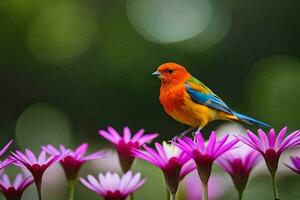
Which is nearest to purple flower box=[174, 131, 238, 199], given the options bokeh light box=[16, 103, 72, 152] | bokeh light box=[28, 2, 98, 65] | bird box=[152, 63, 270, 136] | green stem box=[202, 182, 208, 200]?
green stem box=[202, 182, 208, 200]

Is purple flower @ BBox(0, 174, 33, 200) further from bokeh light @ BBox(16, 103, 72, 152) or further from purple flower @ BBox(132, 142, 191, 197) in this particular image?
bokeh light @ BBox(16, 103, 72, 152)

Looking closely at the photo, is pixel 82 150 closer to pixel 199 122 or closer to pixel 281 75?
pixel 199 122

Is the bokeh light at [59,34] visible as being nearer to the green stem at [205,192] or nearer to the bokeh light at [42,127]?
the bokeh light at [42,127]

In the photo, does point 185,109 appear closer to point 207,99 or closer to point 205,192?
point 207,99

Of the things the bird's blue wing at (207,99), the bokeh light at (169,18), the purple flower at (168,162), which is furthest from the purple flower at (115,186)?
the bokeh light at (169,18)

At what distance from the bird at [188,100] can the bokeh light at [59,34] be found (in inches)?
163

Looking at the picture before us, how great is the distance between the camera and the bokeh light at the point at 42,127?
3439 millimetres

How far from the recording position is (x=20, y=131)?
3.82 meters

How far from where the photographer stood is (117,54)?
4.78m

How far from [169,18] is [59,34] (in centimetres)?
105

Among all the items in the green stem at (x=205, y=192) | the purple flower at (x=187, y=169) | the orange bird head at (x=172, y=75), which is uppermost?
the orange bird head at (x=172, y=75)

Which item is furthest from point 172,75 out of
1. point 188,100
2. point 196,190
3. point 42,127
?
point 42,127

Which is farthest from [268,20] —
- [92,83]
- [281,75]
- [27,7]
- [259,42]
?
[281,75]

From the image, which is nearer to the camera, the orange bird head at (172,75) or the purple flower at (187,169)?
the purple flower at (187,169)
